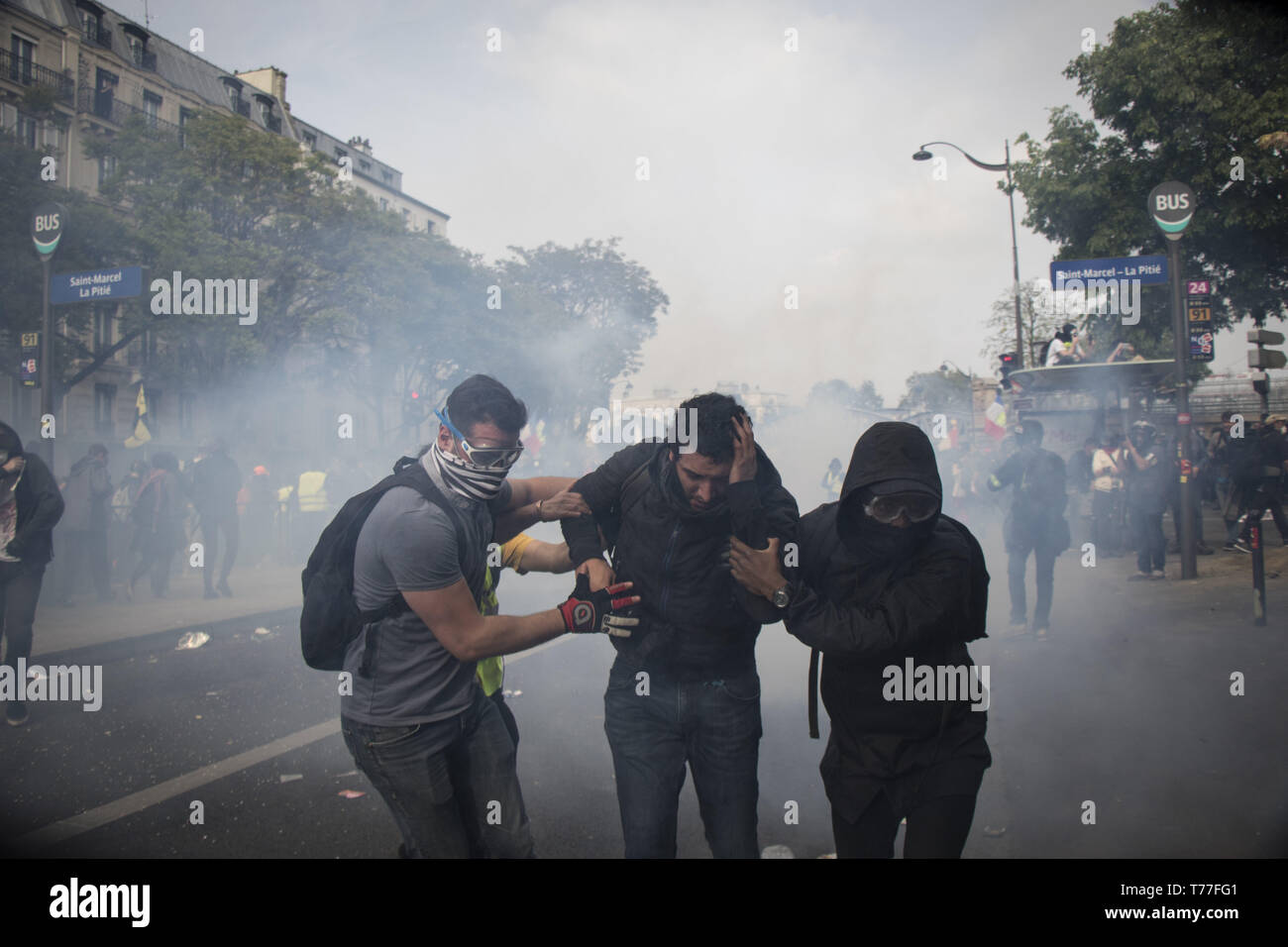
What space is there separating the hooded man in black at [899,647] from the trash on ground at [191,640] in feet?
23.3

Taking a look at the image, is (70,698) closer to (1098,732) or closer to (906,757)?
(906,757)

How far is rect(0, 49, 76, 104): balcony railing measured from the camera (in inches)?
1035

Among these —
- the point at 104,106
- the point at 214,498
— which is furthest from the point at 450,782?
the point at 104,106

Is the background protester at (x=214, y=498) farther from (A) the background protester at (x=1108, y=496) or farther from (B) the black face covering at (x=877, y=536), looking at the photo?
(A) the background protester at (x=1108, y=496)

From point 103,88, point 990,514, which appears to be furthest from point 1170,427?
point 103,88

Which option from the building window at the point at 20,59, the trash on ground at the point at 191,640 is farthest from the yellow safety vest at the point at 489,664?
the building window at the point at 20,59

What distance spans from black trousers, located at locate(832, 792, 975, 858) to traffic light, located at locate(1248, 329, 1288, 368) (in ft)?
34.4

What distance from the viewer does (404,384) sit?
104 ft

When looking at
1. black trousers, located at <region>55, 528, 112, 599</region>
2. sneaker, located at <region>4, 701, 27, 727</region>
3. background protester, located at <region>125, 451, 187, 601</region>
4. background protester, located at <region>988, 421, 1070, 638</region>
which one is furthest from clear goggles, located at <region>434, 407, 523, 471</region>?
black trousers, located at <region>55, 528, 112, 599</region>

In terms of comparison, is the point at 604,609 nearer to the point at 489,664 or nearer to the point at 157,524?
the point at 489,664

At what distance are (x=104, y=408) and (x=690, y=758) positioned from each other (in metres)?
34.8

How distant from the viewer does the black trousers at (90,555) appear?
985cm

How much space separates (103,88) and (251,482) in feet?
85.9

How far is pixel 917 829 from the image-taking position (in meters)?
2.19
